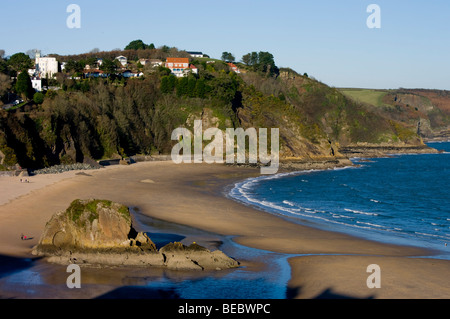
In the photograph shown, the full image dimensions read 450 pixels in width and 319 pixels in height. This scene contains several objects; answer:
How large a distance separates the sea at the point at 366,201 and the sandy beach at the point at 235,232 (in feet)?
7.79

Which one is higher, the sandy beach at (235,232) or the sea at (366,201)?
the sandy beach at (235,232)

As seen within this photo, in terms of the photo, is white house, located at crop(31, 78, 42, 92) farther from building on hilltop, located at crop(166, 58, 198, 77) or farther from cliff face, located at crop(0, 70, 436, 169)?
building on hilltop, located at crop(166, 58, 198, 77)

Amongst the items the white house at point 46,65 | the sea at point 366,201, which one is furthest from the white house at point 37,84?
the sea at point 366,201

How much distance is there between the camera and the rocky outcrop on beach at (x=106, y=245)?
19672 millimetres

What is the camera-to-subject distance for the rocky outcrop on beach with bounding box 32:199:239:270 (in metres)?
19.7

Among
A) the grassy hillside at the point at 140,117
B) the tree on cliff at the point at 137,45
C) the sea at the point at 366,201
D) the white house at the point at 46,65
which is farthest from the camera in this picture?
the tree on cliff at the point at 137,45

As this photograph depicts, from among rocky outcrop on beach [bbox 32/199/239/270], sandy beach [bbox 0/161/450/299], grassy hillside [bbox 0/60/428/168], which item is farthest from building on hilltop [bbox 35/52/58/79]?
rocky outcrop on beach [bbox 32/199/239/270]

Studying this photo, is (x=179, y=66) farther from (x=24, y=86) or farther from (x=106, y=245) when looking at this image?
(x=106, y=245)

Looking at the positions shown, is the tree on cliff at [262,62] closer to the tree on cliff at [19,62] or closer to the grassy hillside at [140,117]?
the grassy hillside at [140,117]

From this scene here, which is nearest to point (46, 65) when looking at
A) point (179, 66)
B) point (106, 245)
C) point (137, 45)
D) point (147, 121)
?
point (147, 121)

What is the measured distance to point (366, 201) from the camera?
43594mm

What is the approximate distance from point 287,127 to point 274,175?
25.9 metres
